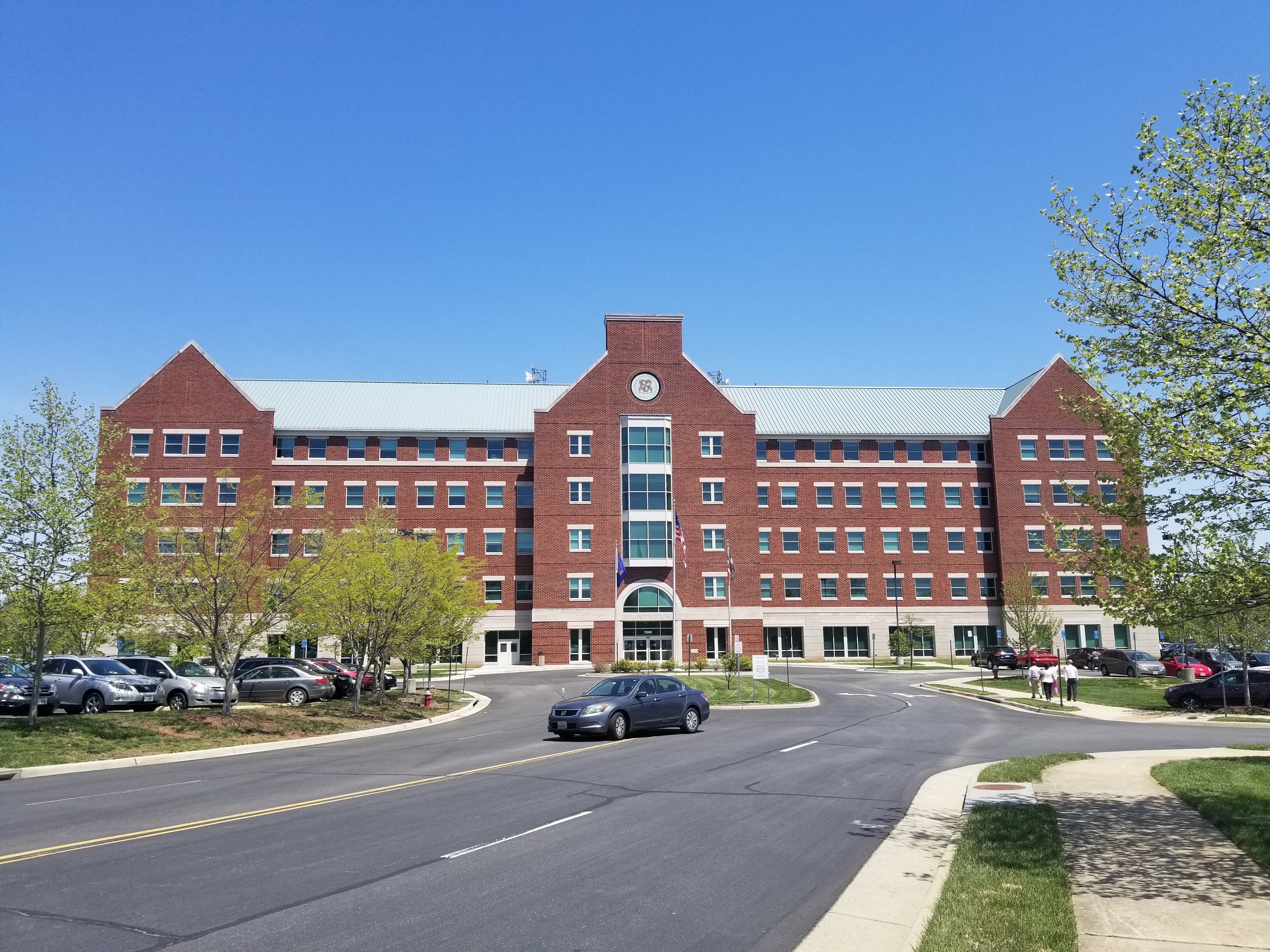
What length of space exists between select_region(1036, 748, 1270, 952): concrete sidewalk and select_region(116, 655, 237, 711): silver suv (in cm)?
2425

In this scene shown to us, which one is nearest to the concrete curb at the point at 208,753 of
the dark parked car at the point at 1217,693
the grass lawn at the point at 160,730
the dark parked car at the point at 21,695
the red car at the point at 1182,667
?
the grass lawn at the point at 160,730

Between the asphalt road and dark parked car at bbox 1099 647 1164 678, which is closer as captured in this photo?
the asphalt road

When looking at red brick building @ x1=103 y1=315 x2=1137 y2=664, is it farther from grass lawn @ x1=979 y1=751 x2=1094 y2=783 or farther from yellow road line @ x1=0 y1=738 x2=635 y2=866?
yellow road line @ x1=0 y1=738 x2=635 y2=866

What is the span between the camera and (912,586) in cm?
6925

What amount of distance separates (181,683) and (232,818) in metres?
19.9

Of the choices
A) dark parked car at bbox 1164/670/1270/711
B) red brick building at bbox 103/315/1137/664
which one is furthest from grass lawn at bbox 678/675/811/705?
red brick building at bbox 103/315/1137/664

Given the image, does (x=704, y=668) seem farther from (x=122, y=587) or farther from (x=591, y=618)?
(x=122, y=587)

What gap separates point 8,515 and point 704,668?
41.3 metres

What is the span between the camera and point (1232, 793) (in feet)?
42.7

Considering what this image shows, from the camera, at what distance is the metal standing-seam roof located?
6756 centimetres

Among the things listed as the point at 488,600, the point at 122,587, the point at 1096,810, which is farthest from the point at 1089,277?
the point at 488,600

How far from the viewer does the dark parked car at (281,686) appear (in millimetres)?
33312

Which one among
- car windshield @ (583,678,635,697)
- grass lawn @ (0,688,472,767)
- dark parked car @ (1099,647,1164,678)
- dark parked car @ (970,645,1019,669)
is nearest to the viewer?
grass lawn @ (0,688,472,767)

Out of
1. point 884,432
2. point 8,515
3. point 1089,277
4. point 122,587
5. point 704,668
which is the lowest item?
point 704,668
